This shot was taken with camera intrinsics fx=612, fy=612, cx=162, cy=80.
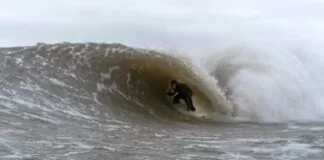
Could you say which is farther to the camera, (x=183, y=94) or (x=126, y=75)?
(x=126, y=75)

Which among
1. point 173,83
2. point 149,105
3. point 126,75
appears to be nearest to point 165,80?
point 173,83

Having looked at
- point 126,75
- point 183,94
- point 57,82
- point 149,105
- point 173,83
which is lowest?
point 149,105

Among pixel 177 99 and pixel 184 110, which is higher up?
pixel 177 99

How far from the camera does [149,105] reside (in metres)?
14.7

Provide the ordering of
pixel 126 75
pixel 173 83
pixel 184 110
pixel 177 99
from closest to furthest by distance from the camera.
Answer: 1. pixel 184 110
2. pixel 177 99
3. pixel 173 83
4. pixel 126 75

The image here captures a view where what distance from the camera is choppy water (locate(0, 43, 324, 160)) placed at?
882cm

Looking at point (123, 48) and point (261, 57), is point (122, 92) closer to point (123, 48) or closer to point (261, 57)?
point (123, 48)

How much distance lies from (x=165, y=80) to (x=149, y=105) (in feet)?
6.47

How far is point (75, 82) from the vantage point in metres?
14.3

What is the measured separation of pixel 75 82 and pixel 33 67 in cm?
109

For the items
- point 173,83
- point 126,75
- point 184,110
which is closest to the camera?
point 184,110

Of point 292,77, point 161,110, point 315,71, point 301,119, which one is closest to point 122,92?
point 161,110

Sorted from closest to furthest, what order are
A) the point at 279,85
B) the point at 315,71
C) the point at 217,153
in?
the point at 217,153, the point at 279,85, the point at 315,71

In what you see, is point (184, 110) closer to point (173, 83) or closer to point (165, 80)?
point (173, 83)
